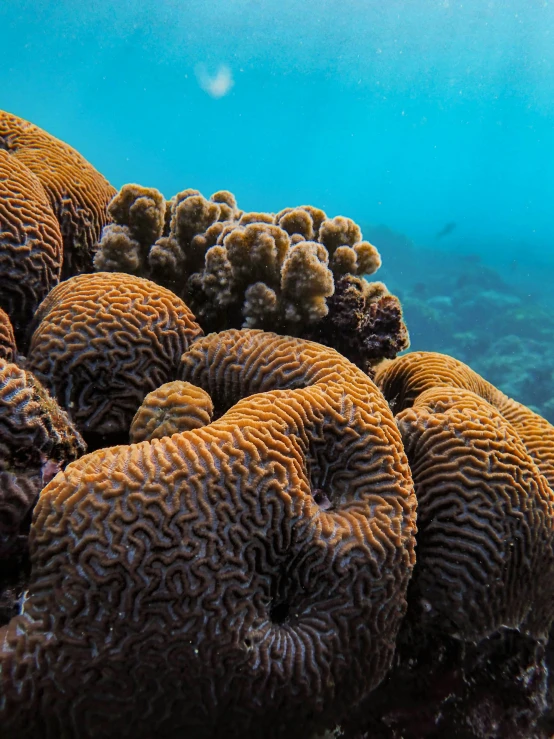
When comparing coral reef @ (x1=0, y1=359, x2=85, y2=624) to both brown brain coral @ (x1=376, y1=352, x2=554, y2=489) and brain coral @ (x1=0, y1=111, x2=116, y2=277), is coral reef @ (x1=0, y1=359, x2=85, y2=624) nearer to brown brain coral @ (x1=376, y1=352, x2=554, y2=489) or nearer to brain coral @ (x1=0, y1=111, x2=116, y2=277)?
brain coral @ (x1=0, y1=111, x2=116, y2=277)

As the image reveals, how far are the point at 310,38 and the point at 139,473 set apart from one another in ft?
491

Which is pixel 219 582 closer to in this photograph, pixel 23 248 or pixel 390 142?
pixel 23 248

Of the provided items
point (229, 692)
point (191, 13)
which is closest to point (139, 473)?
point (229, 692)

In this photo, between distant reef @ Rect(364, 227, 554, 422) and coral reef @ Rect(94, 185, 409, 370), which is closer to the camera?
coral reef @ Rect(94, 185, 409, 370)

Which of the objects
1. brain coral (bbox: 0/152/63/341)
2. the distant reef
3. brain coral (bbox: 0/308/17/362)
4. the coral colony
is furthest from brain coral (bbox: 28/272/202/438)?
the distant reef

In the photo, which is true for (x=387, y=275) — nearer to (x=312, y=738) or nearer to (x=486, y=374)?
(x=486, y=374)

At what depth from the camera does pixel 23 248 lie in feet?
12.9

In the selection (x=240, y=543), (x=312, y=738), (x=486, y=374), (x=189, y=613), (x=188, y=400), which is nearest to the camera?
(x=189, y=613)

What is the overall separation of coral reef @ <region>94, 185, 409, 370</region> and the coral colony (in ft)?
0.09

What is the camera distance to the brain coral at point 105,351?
3414mm

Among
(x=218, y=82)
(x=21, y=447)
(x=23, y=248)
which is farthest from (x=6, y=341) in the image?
(x=218, y=82)

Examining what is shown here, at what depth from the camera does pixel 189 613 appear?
2.35 m

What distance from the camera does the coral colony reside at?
2324 mm

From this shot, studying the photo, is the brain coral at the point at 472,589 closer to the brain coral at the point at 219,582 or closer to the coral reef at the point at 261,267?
the brain coral at the point at 219,582
